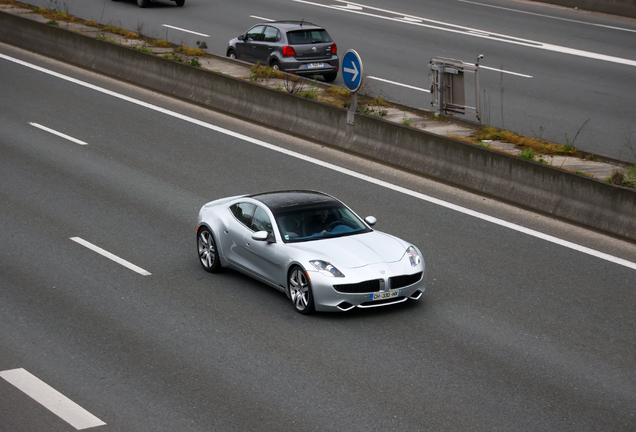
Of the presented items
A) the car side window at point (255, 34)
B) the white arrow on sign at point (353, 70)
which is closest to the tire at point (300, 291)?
the white arrow on sign at point (353, 70)

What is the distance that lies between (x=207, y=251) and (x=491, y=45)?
2013cm

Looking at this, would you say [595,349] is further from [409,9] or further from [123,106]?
[409,9]

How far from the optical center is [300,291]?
11297 mm

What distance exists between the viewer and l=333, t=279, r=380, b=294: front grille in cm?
1087

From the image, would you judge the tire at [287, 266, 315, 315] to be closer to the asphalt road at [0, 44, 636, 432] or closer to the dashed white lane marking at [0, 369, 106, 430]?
the asphalt road at [0, 44, 636, 432]

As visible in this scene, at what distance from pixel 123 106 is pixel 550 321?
571 inches

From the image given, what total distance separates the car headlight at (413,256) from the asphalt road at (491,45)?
318 inches

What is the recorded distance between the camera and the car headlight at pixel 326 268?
432 inches

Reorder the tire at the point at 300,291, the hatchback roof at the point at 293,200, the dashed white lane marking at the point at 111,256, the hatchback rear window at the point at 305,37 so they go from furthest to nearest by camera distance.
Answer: the hatchback rear window at the point at 305,37 < the dashed white lane marking at the point at 111,256 < the hatchback roof at the point at 293,200 < the tire at the point at 300,291

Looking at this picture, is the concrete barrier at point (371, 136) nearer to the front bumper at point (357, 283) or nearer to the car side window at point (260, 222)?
the front bumper at point (357, 283)

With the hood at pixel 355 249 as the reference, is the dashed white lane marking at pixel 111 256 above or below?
below

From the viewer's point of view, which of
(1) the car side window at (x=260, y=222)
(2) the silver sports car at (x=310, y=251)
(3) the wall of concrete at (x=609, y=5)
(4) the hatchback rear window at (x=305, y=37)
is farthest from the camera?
(3) the wall of concrete at (x=609, y=5)

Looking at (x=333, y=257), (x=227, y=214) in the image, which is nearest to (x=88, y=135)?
(x=227, y=214)

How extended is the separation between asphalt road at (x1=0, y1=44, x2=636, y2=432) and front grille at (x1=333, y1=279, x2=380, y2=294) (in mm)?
390
